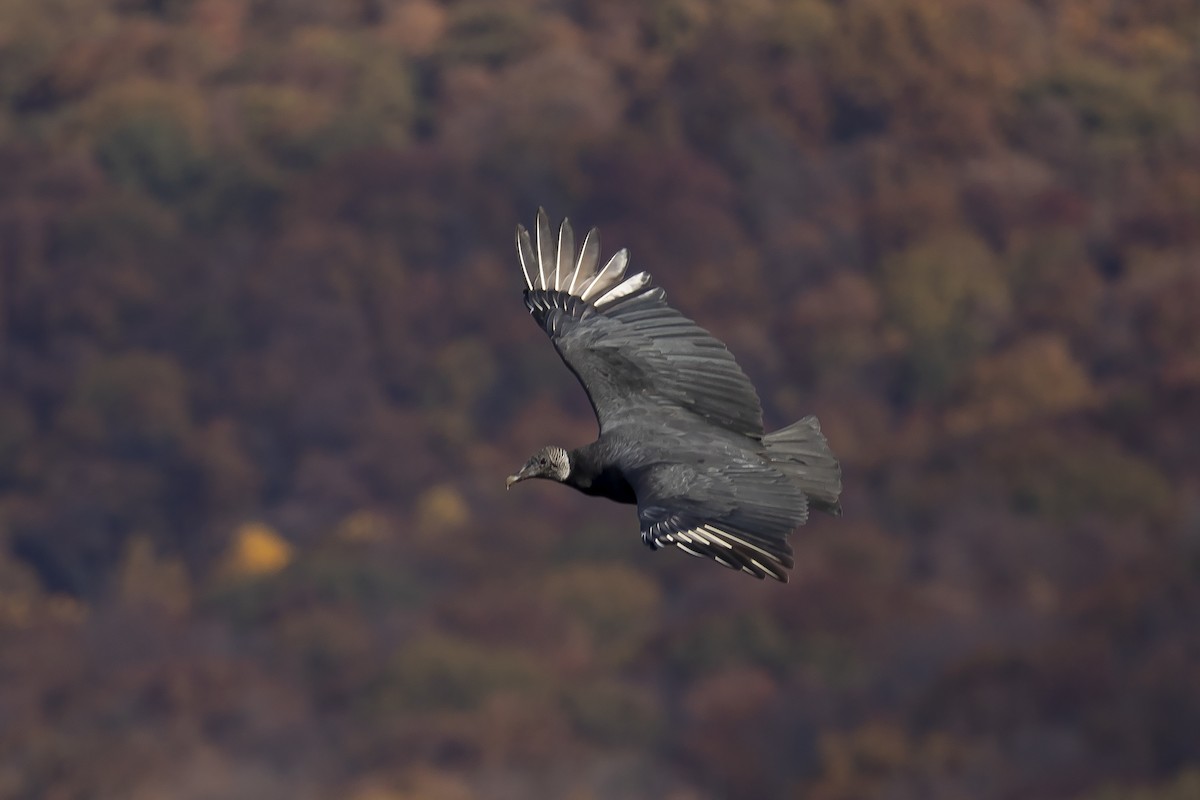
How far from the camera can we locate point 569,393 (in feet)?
270

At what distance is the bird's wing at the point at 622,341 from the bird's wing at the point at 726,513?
884 millimetres

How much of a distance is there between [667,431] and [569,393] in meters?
69.9

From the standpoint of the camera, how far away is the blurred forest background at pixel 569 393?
59.5m

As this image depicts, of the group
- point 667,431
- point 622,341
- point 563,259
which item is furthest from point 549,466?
point 563,259

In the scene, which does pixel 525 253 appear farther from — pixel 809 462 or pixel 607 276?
pixel 809 462

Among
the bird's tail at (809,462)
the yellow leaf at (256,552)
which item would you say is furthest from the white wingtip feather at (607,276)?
the yellow leaf at (256,552)

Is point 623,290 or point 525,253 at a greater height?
point 525,253

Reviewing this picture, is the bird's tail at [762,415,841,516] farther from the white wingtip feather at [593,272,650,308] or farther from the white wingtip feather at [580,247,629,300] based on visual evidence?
the white wingtip feather at [580,247,629,300]

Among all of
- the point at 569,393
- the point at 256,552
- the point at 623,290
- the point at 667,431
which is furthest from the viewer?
the point at 569,393

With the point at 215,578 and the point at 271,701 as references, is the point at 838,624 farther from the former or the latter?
the point at 215,578

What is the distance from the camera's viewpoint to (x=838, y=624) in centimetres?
6328

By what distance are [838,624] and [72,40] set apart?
50.1m

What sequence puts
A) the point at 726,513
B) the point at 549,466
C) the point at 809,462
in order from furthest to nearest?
1. the point at 549,466
2. the point at 809,462
3. the point at 726,513

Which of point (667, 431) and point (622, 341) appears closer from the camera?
point (667, 431)
